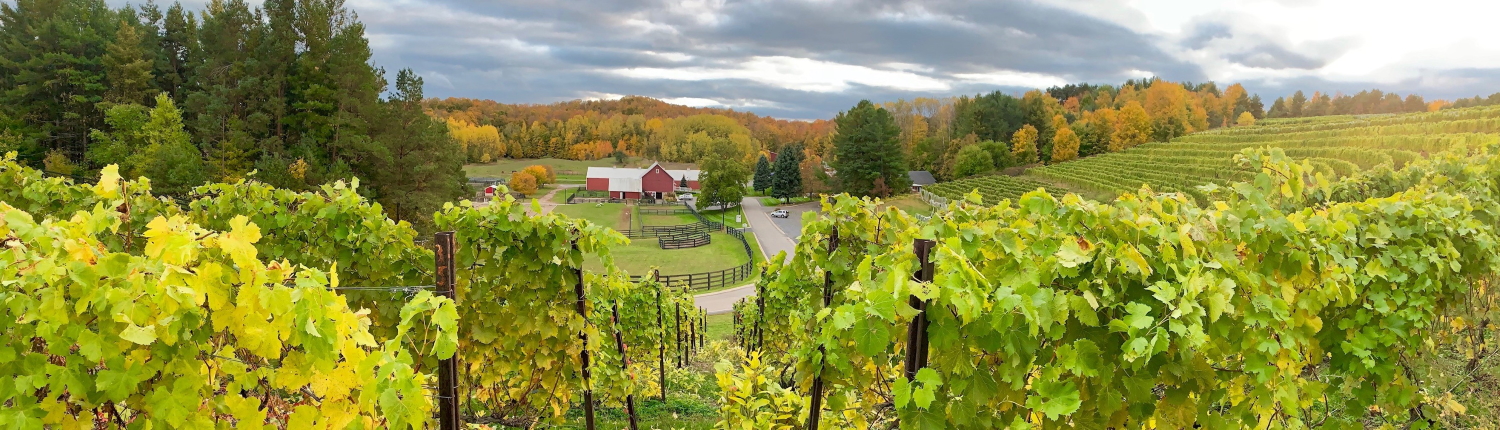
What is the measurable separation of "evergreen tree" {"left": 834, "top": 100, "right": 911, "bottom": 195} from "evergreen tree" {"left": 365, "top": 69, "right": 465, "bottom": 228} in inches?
1179

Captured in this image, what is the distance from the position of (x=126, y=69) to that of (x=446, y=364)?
37880mm

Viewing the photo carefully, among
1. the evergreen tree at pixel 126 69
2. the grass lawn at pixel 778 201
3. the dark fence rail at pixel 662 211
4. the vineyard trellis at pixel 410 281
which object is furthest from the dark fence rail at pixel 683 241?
the vineyard trellis at pixel 410 281

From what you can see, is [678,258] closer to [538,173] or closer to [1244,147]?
[1244,147]

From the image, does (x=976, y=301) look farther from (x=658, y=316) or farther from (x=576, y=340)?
(x=658, y=316)

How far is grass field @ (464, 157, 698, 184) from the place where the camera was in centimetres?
7912

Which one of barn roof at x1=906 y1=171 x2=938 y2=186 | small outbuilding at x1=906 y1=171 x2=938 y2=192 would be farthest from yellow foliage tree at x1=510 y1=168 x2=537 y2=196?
barn roof at x1=906 y1=171 x2=938 y2=186

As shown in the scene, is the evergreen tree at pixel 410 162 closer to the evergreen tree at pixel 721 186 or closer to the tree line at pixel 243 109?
the tree line at pixel 243 109

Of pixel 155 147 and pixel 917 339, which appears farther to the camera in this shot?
pixel 155 147

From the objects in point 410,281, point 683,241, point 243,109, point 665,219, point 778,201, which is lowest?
point 665,219

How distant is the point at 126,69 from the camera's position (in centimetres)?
3020

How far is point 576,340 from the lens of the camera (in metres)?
4.24

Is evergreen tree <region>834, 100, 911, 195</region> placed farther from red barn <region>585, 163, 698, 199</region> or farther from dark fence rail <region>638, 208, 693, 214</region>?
red barn <region>585, 163, 698, 199</region>

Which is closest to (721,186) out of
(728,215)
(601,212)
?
(728,215)

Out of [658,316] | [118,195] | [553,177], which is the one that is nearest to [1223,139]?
[658,316]
